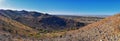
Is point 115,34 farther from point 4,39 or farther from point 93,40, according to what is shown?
point 4,39

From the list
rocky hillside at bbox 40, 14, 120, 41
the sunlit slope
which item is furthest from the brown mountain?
rocky hillside at bbox 40, 14, 120, 41

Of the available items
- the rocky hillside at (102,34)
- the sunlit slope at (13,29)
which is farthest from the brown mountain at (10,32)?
the rocky hillside at (102,34)

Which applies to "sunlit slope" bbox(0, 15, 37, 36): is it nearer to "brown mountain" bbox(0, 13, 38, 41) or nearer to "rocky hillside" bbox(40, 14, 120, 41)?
"brown mountain" bbox(0, 13, 38, 41)

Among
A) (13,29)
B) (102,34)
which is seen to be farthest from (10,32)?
(102,34)

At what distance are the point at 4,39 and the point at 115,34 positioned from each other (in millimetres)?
18547

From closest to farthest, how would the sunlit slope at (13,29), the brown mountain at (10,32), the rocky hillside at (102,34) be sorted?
the rocky hillside at (102,34), the brown mountain at (10,32), the sunlit slope at (13,29)

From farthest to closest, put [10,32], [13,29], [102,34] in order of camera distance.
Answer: [13,29]
[10,32]
[102,34]

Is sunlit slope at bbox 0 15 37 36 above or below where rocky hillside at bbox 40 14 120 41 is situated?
below

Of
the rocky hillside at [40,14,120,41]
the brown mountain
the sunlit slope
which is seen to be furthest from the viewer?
the sunlit slope

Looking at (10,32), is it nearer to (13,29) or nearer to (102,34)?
(13,29)

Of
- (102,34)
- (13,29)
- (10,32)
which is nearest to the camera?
(102,34)

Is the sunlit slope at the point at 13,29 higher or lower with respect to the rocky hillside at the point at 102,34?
lower

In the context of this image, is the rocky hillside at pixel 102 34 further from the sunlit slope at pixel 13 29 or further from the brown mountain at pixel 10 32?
the sunlit slope at pixel 13 29

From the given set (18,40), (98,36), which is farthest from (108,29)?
(18,40)
